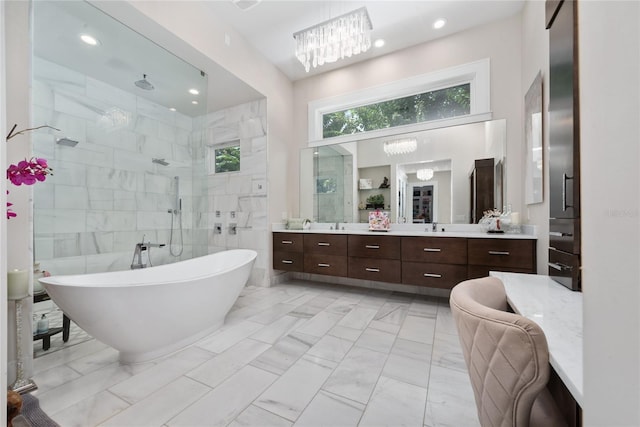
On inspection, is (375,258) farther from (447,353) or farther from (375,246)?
(447,353)

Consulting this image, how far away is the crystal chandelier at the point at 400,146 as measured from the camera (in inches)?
130

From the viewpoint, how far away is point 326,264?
3420 mm

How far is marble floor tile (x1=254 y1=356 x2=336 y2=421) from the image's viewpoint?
1.38 metres

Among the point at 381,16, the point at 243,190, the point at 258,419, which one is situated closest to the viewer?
the point at 258,419

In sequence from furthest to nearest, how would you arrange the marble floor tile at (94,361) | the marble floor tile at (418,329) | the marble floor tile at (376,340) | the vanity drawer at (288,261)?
the vanity drawer at (288,261) → the marble floor tile at (418,329) → the marble floor tile at (376,340) → the marble floor tile at (94,361)

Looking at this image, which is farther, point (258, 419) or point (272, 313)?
point (272, 313)

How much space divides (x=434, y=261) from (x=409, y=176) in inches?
45.6

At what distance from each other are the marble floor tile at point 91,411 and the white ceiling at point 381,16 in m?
3.50

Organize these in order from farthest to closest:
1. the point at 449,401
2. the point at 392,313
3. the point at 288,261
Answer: the point at 288,261, the point at 392,313, the point at 449,401

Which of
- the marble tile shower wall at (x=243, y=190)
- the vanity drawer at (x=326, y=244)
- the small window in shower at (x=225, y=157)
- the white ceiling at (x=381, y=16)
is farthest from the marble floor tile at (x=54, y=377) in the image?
the white ceiling at (x=381, y=16)

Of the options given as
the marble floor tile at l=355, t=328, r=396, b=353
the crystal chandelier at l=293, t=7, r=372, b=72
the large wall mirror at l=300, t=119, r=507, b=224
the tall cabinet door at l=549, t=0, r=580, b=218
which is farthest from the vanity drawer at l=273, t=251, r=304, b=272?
the tall cabinet door at l=549, t=0, r=580, b=218

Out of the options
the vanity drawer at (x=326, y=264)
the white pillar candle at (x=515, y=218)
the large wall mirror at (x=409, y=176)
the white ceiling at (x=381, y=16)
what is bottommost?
the vanity drawer at (x=326, y=264)

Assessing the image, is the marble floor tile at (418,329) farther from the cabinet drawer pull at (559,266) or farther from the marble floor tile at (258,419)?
the marble floor tile at (258,419)

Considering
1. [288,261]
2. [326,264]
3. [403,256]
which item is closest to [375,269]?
[403,256]
